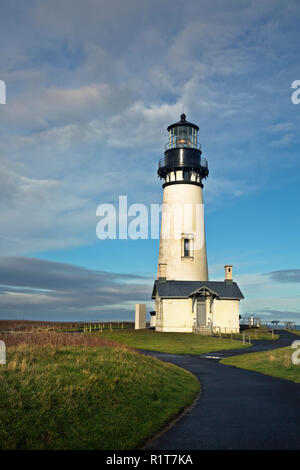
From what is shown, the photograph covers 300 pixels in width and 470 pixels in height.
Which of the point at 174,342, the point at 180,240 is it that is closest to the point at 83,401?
the point at 174,342

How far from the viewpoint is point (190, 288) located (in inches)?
2025

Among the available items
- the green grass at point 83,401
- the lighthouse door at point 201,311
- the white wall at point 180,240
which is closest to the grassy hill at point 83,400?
the green grass at point 83,401

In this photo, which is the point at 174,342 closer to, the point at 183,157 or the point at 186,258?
the point at 186,258

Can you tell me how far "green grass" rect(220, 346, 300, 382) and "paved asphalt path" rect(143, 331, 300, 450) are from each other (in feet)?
5.13

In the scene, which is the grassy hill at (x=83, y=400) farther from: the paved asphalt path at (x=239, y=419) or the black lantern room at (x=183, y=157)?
the black lantern room at (x=183, y=157)

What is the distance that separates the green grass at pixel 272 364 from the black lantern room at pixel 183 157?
95.9 ft

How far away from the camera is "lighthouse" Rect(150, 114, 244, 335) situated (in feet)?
167

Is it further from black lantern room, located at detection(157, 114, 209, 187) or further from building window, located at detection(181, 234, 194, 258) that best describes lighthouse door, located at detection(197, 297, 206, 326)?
black lantern room, located at detection(157, 114, 209, 187)

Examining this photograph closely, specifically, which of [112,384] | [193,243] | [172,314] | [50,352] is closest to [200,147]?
[193,243]

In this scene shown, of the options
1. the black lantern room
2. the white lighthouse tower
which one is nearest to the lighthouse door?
the white lighthouse tower

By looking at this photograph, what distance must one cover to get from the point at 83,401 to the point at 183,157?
146 feet

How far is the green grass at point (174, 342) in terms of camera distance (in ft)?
119
